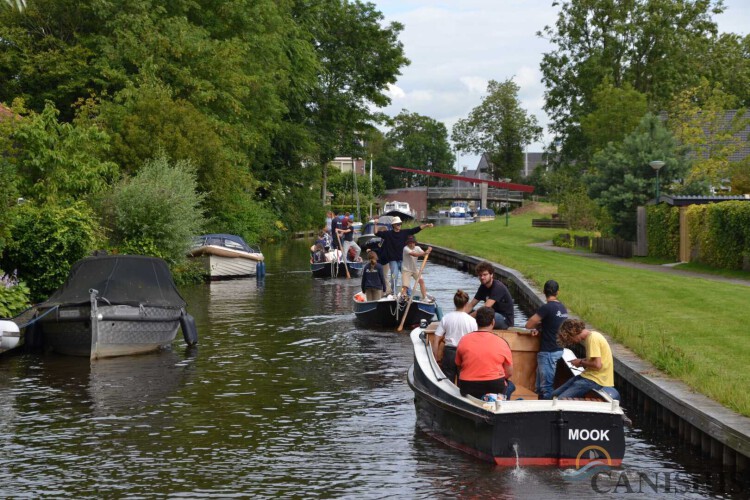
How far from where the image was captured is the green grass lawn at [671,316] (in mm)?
14609

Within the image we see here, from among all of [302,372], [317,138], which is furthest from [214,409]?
[317,138]

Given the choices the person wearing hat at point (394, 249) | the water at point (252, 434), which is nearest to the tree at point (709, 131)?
the person wearing hat at point (394, 249)

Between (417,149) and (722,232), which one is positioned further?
Answer: (417,149)

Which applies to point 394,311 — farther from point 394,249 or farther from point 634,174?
point 634,174

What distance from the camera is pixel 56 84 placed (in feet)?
168

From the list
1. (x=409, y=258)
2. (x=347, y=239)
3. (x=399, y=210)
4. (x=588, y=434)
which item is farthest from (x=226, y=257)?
(x=399, y=210)

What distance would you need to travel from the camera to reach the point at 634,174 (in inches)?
1954

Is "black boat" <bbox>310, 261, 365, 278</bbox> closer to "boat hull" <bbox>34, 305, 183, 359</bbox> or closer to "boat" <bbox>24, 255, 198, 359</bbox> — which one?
"boat" <bbox>24, 255, 198, 359</bbox>

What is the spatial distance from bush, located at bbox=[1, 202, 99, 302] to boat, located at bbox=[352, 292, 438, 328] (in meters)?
7.21

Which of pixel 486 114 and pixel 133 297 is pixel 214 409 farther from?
pixel 486 114

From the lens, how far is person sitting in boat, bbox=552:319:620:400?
12.2 metres

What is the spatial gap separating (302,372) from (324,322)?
7355mm

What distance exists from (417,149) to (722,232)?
151 meters

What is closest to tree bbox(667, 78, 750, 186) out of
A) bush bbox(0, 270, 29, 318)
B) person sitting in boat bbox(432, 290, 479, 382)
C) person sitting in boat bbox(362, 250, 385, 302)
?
person sitting in boat bbox(362, 250, 385, 302)
